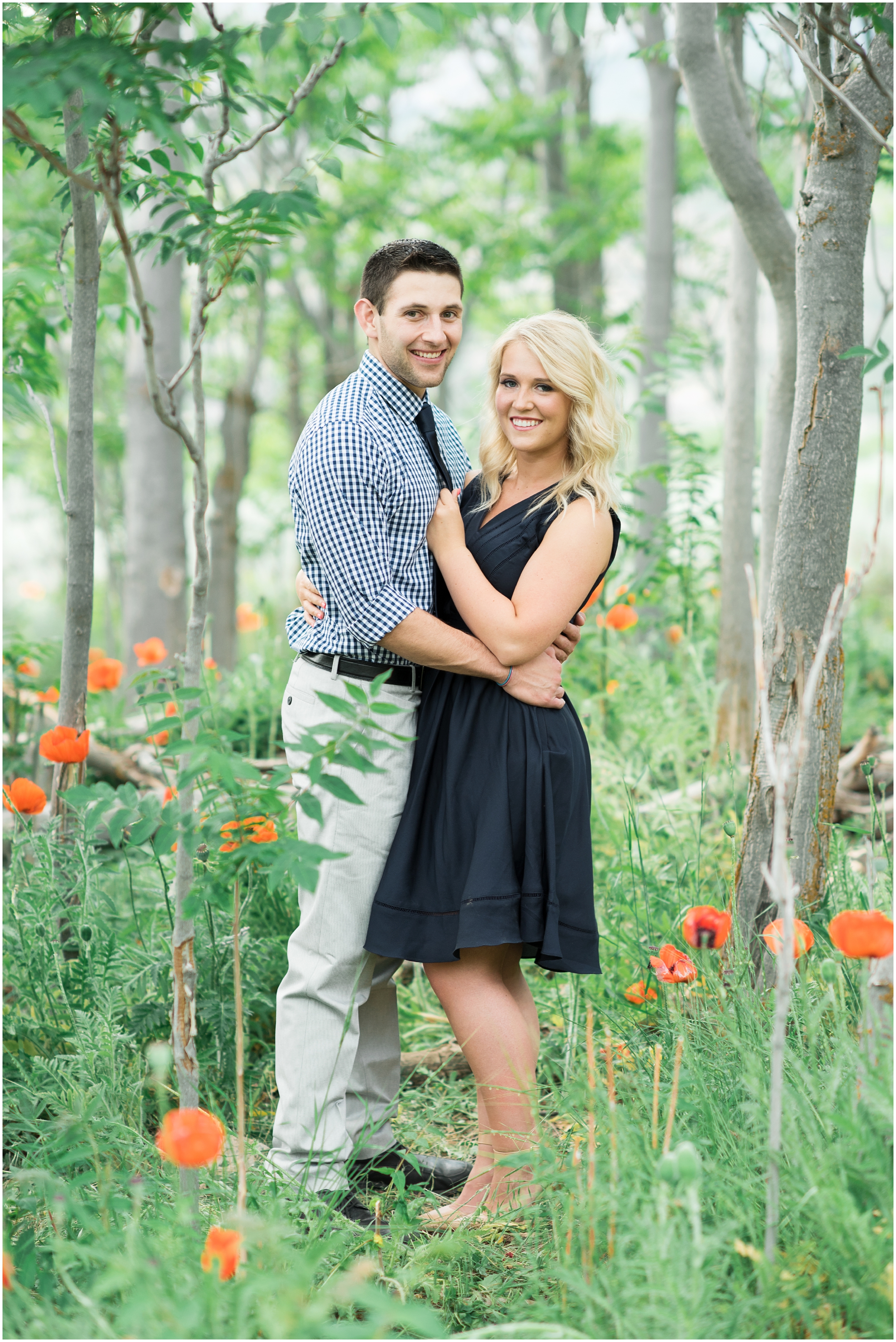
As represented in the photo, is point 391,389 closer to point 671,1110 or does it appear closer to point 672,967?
point 672,967

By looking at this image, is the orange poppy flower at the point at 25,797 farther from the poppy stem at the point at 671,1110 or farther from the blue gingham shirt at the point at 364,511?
the poppy stem at the point at 671,1110

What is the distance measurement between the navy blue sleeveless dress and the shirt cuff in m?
0.29

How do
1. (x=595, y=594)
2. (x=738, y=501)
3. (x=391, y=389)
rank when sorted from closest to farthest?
(x=391, y=389) → (x=595, y=594) → (x=738, y=501)

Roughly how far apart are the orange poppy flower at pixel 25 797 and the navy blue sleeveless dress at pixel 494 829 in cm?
90

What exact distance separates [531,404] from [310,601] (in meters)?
0.70

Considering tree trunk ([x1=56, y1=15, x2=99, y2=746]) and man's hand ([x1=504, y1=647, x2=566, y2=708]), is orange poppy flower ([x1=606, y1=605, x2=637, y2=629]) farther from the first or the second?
tree trunk ([x1=56, y1=15, x2=99, y2=746])

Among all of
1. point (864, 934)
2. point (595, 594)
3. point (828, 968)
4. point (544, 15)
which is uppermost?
point (544, 15)

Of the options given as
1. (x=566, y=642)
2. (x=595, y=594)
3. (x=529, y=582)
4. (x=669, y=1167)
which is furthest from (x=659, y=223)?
(x=669, y=1167)

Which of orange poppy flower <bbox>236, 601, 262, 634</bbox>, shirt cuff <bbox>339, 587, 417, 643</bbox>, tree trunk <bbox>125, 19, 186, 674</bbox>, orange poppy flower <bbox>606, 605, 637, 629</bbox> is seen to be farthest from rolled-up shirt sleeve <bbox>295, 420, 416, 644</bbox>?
tree trunk <bbox>125, 19, 186, 674</bbox>

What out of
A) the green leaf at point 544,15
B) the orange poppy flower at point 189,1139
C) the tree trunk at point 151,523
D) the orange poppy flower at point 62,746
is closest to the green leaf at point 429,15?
the green leaf at point 544,15

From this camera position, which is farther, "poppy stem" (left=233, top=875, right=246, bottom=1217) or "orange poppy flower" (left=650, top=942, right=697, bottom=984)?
"orange poppy flower" (left=650, top=942, right=697, bottom=984)

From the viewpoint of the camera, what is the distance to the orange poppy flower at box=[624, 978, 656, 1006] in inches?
89.4

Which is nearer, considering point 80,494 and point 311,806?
point 311,806

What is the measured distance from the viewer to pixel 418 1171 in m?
2.28
